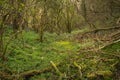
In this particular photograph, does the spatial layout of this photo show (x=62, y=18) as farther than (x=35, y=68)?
Yes

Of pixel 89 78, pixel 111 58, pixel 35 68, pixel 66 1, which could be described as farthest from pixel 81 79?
pixel 66 1

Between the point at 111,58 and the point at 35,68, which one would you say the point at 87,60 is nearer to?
the point at 111,58

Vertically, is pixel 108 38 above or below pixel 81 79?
above

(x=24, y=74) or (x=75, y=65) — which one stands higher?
(x=75, y=65)

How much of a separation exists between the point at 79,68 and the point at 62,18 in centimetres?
2018

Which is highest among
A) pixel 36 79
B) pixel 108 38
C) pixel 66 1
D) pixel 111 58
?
pixel 66 1

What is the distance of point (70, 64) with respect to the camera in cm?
979

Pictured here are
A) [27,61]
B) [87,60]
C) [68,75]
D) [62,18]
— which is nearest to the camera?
[68,75]

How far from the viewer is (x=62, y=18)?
95.5 ft

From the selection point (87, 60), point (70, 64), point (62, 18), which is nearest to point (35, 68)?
point (70, 64)

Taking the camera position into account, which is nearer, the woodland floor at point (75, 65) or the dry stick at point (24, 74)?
the woodland floor at point (75, 65)

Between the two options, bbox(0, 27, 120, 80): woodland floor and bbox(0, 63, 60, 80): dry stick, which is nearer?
bbox(0, 27, 120, 80): woodland floor

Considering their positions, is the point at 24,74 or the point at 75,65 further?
the point at 75,65

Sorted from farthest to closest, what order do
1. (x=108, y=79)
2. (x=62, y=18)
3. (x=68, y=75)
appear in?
(x=62, y=18) → (x=68, y=75) → (x=108, y=79)
